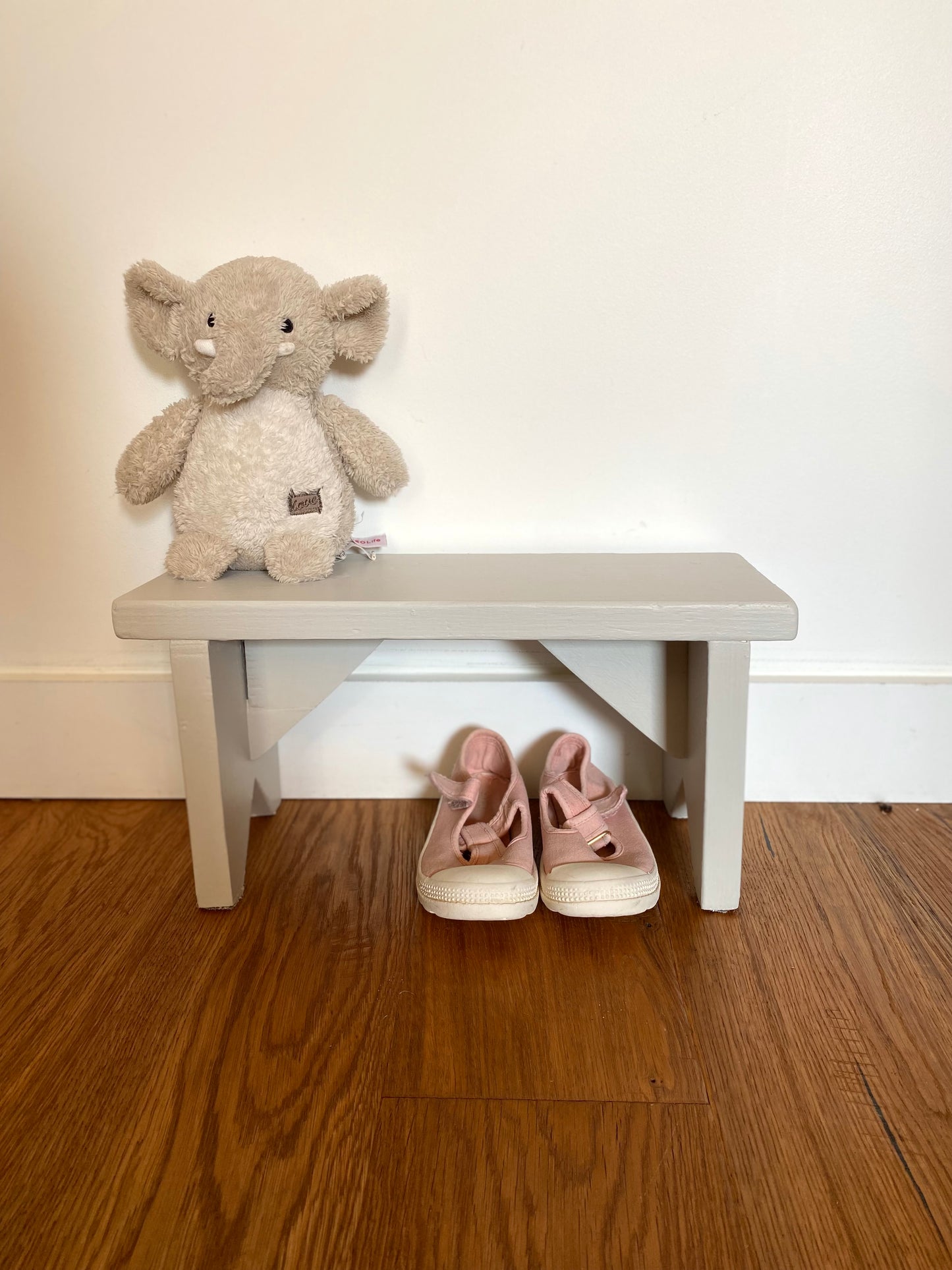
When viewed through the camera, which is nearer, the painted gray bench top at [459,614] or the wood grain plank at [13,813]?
the painted gray bench top at [459,614]

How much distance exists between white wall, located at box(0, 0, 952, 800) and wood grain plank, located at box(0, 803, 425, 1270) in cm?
29

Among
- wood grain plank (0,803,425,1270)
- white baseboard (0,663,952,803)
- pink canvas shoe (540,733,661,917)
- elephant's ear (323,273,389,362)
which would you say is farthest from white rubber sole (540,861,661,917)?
elephant's ear (323,273,389,362)

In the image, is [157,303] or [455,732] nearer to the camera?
[157,303]

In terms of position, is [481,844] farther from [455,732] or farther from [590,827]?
[455,732]

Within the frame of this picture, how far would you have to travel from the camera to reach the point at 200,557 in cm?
96

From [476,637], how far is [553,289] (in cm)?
47

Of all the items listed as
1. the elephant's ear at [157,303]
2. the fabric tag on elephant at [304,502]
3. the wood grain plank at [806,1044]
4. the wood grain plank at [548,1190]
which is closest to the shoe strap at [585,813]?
the wood grain plank at [806,1044]

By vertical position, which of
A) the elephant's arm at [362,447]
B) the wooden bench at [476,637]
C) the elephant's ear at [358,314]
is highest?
the elephant's ear at [358,314]

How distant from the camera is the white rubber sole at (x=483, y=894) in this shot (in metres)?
0.90

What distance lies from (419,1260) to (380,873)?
19.2 inches

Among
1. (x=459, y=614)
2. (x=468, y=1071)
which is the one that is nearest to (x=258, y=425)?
(x=459, y=614)

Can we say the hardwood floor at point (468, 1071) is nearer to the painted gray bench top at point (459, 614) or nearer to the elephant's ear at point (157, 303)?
the painted gray bench top at point (459, 614)

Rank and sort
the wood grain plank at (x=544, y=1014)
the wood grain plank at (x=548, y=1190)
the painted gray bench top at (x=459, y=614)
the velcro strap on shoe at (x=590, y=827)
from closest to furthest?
the wood grain plank at (x=548, y=1190) < the wood grain plank at (x=544, y=1014) < the painted gray bench top at (x=459, y=614) < the velcro strap on shoe at (x=590, y=827)

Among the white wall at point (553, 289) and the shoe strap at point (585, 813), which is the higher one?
the white wall at point (553, 289)
